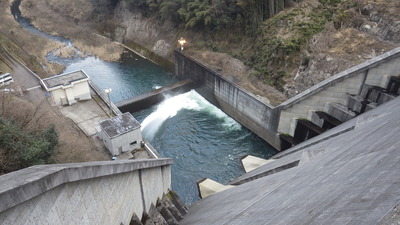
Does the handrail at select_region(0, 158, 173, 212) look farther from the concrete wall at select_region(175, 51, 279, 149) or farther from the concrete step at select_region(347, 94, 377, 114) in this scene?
the concrete wall at select_region(175, 51, 279, 149)

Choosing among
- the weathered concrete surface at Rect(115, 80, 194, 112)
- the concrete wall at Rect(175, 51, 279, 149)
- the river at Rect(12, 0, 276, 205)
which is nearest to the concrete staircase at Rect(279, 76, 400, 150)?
the concrete wall at Rect(175, 51, 279, 149)

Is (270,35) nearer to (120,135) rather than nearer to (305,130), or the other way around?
(305,130)

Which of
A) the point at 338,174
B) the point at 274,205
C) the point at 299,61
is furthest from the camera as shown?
the point at 299,61

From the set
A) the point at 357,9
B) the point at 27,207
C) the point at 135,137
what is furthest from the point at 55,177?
the point at 357,9

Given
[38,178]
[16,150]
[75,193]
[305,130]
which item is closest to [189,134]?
[305,130]

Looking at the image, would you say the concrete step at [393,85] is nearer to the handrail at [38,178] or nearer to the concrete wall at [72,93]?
the handrail at [38,178]

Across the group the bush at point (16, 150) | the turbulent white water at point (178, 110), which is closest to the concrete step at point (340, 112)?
the turbulent white water at point (178, 110)

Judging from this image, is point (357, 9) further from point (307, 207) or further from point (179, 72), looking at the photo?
point (307, 207)
